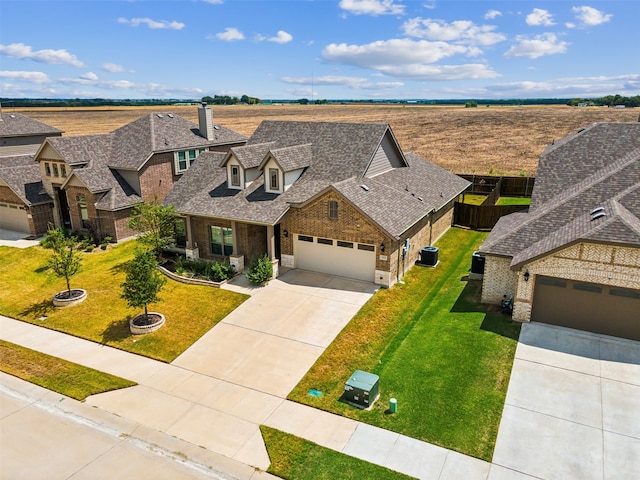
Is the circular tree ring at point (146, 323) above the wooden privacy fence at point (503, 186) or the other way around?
the other way around

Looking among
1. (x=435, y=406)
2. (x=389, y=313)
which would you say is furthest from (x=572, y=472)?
(x=389, y=313)

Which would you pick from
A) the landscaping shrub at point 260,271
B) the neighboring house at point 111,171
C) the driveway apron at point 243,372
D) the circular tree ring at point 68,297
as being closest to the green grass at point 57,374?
the driveway apron at point 243,372

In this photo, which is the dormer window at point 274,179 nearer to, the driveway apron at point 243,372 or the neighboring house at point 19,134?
the driveway apron at point 243,372

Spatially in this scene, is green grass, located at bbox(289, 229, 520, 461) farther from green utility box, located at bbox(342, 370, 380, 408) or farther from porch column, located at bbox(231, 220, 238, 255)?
porch column, located at bbox(231, 220, 238, 255)

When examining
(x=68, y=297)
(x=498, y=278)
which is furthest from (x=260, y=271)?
(x=498, y=278)

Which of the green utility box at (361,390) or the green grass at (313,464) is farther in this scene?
the green utility box at (361,390)

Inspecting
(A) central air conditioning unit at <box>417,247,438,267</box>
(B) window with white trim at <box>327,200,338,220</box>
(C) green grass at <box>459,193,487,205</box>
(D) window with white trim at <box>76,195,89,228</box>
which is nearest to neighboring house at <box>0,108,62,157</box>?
(D) window with white trim at <box>76,195,89,228</box>

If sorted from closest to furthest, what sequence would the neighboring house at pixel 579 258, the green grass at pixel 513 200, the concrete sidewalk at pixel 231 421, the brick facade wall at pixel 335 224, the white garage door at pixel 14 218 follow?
the concrete sidewalk at pixel 231 421 → the neighboring house at pixel 579 258 → the brick facade wall at pixel 335 224 → the white garage door at pixel 14 218 → the green grass at pixel 513 200
